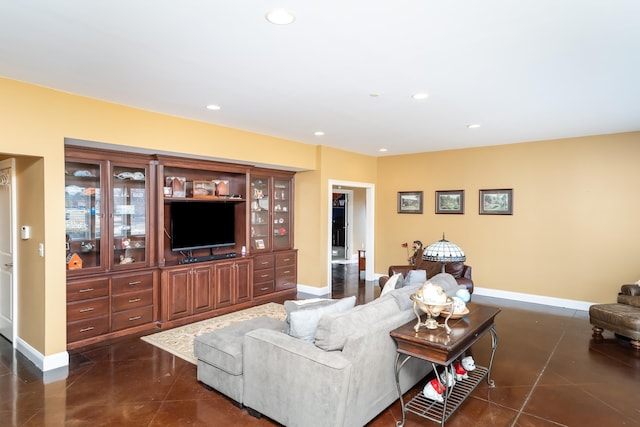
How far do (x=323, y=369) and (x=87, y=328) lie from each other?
3.22 meters

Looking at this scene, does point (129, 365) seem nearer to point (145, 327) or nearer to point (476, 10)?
point (145, 327)

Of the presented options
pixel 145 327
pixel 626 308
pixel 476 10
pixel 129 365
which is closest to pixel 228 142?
pixel 145 327

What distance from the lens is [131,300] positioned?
4516 mm

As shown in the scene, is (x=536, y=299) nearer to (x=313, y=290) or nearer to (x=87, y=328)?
(x=313, y=290)

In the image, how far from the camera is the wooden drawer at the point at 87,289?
396 cm

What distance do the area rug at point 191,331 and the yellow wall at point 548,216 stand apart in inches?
138

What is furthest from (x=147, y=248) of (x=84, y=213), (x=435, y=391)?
(x=435, y=391)

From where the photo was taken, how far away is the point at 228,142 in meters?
5.19

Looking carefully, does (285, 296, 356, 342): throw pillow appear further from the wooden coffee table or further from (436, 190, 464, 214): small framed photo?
(436, 190, 464, 214): small framed photo

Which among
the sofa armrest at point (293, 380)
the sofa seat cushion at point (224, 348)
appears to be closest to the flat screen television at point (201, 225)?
the sofa seat cushion at point (224, 348)

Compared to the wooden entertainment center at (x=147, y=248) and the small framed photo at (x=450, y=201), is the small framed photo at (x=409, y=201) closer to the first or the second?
the small framed photo at (x=450, y=201)

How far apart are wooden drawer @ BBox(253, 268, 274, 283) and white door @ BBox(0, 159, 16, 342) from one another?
3.12 meters

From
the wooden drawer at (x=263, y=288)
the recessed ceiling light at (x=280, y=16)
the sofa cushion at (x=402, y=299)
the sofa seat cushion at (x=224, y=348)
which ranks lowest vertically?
the wooden drawer at (x=263, y=288)

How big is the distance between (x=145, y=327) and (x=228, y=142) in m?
2.71
